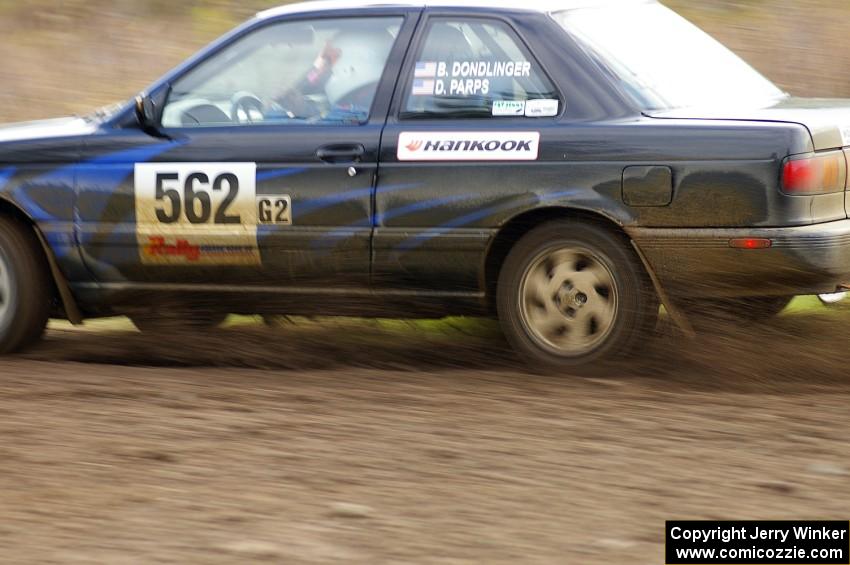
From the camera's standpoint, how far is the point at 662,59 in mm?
A: 6016

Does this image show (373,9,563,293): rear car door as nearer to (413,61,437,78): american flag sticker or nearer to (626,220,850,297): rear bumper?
(413,61,437,78): american flag sticker

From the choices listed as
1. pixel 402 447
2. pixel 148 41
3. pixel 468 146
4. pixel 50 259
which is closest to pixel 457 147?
pixel 468 146

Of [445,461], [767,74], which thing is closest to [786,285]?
[445,461]

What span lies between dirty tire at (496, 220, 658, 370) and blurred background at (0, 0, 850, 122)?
617cm

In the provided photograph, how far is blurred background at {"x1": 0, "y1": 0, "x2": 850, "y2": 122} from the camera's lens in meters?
12.1

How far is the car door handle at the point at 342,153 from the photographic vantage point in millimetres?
5957

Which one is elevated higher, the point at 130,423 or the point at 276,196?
the point at 276,196

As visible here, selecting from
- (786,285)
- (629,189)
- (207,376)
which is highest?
(629,189)

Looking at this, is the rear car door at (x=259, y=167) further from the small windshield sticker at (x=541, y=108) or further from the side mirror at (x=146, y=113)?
the small windshield sticker at (x=541, y=108)

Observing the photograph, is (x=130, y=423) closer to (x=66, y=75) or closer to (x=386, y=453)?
(x=386, y=453)

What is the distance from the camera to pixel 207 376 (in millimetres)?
6098

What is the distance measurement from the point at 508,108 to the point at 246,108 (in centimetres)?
119

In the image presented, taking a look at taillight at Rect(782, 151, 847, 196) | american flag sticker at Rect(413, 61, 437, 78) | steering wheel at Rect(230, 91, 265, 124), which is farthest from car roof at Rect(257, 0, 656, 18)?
taillight at Rect(782, 151, 847, 196)

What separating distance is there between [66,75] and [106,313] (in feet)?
25.6
